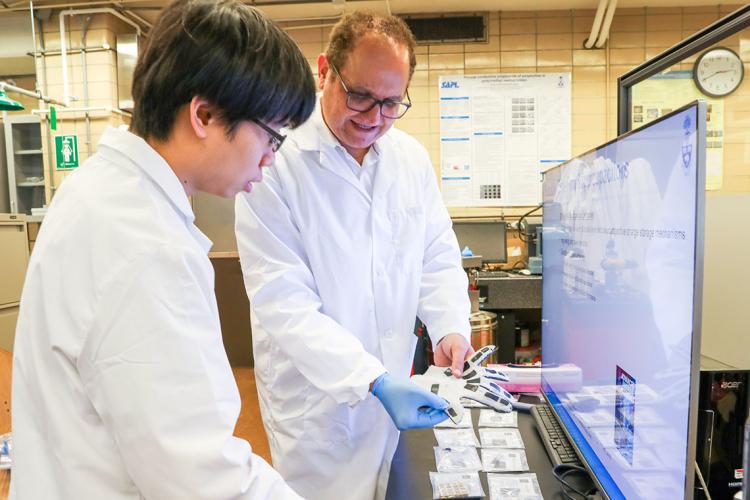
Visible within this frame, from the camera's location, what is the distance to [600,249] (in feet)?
3.00

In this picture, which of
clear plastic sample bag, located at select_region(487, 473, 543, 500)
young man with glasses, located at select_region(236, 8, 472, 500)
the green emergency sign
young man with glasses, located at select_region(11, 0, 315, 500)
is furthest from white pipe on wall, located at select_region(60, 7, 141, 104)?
clear plastic sample bag, located at select_region(487, 473, 543, 500)

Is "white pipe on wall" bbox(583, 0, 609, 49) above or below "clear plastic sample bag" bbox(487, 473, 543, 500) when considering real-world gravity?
above

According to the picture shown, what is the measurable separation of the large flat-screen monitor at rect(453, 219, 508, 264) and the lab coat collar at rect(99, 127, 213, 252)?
306 centimetres

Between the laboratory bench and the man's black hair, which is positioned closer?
the man's black hair

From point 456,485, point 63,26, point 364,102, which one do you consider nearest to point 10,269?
point 63,26

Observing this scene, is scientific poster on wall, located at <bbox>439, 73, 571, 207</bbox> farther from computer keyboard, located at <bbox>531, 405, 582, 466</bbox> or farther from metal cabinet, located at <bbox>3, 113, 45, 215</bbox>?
metal cabinet, located at <bbox>3, 113, 45, 215</bbox>

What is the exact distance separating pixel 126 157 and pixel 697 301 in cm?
68

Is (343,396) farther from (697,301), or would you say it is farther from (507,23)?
(507,23)

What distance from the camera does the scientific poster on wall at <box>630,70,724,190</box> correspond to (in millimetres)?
3799

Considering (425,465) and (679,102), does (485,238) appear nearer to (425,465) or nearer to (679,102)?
(679,102)

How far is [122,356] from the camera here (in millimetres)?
518

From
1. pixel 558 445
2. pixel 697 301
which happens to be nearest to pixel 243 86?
pixel 697 301

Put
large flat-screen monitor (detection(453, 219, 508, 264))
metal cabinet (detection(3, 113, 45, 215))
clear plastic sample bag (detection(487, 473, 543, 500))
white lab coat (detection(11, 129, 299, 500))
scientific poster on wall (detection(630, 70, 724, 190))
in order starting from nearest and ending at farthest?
1. white lab coat (detection(11, 129, 299, 500))
2. clear plastic sample bag (detection(487, 473, 543, 500))
3. large flat-screen monitor (detection(453, 219, 508, 264))
4. scientific poster on wall (detection(630, 70, 724, 190))
5. metal cabinet (detection(3, 113, 45, 215))

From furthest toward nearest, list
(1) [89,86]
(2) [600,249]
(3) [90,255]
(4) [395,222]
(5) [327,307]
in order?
(1) [89,86] < (4) [395,222] < (5) [327,307] < (2) [600,249] < (3) [90,255]
